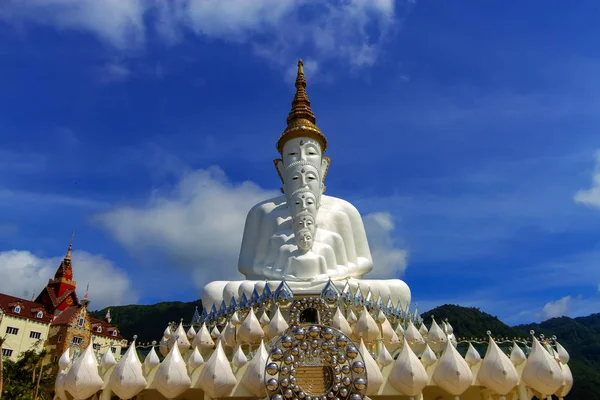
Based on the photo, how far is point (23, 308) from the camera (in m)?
31.4

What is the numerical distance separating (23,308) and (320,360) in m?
29.2

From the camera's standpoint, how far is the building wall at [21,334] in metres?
29.5

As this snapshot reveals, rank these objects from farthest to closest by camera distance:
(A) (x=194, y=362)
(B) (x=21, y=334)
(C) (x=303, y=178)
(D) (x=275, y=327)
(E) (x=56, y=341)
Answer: (E) (x=56, y=341) → (B) (x=21, y=334) → (C) (x=303, y=178) → (D) (x=275, y=327) → (A) (x=194, y=362)

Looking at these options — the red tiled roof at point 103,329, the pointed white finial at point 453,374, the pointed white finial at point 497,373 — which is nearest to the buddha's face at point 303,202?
the pointed white finial at point 453,374

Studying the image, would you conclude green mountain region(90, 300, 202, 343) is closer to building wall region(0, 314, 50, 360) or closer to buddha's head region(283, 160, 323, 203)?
building wall region(0, 314, 50, 360)

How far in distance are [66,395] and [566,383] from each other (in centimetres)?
1203

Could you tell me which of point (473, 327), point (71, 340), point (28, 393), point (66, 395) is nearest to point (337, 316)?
point (66, 395)

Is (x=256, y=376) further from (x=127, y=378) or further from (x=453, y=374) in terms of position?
(x=453, y=374)

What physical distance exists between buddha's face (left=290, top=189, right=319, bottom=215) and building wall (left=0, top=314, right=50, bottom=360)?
21.9 m

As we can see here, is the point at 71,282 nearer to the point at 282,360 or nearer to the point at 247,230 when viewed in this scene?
the point at 247,230

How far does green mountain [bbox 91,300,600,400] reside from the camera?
123 feet

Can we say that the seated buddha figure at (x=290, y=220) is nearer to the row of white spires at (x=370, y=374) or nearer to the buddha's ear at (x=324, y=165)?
the buddha's ear at (x=324, y=165)

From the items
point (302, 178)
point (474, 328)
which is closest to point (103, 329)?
point (302, 178)

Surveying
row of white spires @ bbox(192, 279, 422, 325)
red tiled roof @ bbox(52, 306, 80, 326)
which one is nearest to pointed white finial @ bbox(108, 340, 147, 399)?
row of white spires @ bbox(192, 279, 422, 325)
